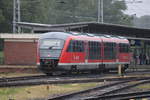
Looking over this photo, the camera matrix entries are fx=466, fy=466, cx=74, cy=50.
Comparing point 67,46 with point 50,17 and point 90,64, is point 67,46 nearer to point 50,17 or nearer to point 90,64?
point 90,64

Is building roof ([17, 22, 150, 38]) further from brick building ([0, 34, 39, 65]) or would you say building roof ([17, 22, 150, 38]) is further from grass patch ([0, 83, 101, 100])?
grass patch ([0, 83, 101, 100])

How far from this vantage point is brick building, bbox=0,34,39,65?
43.1m

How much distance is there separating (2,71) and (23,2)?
44399mm

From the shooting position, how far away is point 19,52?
4353 cm

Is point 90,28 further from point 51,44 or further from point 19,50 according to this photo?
point 51,44

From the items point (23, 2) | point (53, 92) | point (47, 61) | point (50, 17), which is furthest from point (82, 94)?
point (50, 17)

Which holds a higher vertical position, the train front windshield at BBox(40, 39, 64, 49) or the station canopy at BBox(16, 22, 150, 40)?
the station canopy at BBox(16, 22, 150, 40)

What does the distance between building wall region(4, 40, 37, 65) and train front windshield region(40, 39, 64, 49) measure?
1429cm

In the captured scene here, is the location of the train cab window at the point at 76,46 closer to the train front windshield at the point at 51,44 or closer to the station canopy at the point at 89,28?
the train front windshield at the point at 51,44

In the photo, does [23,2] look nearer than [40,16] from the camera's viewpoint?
Yes

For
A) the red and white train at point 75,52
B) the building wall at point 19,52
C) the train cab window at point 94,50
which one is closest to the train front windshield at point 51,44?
the red and white train at point 75,52

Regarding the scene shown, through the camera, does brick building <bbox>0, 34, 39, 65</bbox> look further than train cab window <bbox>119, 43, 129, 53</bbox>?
Yes

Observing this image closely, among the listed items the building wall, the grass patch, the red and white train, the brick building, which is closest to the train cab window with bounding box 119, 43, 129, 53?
the red and white train

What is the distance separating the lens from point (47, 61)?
28266 millimetres
